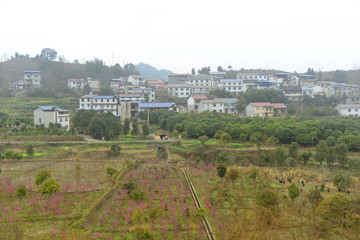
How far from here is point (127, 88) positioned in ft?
173

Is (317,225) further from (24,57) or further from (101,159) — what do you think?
(24,57)

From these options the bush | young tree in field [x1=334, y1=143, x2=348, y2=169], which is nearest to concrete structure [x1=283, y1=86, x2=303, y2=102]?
young tree in field [x1=334, y1=143, x2=348, y2=169]

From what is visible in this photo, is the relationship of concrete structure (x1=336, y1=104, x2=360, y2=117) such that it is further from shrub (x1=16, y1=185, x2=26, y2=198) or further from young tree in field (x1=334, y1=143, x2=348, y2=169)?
shrub (x1=16, y1=185, x2=26, y2=198)

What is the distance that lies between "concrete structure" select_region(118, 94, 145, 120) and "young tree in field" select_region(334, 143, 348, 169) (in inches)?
1035

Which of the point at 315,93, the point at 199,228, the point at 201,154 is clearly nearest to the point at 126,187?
the point at 199,228

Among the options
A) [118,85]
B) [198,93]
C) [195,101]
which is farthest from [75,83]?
[195,101]

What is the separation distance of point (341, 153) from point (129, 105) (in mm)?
26648

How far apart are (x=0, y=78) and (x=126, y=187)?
53.8 metres

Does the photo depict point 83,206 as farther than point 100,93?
No

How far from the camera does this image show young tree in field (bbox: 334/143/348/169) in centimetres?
1966

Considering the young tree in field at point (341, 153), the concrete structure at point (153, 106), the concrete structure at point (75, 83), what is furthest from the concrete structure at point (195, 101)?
the young tree in field at point (341, 153)

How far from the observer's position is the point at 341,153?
777 inches

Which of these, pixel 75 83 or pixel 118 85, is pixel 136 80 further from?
pixel 75 83

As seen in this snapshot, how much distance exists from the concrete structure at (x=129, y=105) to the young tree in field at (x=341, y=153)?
26.3 meters
